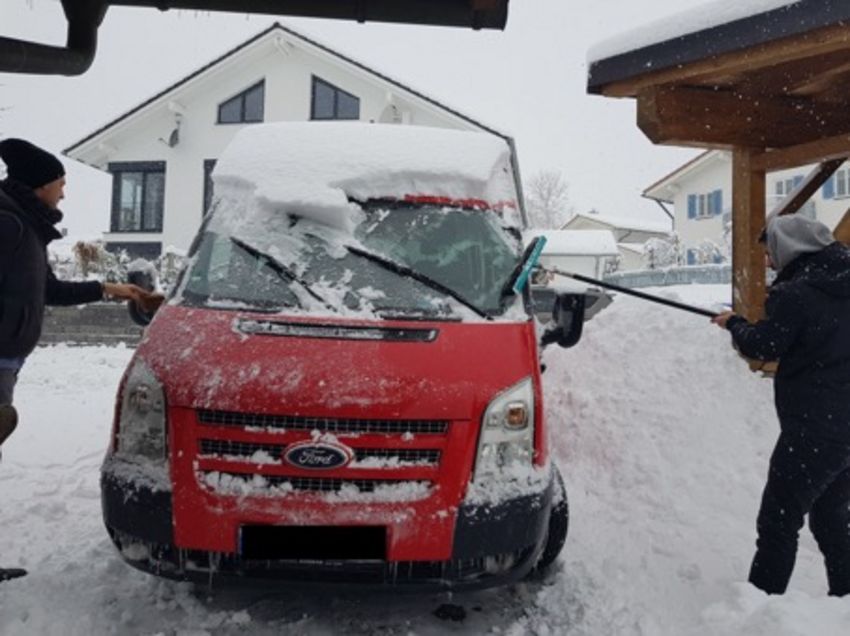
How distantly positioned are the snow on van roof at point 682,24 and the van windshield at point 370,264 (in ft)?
6.39

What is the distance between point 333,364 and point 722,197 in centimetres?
3209

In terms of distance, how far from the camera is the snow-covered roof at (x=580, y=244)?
38156mm

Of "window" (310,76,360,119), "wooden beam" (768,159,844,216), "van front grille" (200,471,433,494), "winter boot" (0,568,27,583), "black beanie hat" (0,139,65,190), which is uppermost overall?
"window" (310,76,360,119)

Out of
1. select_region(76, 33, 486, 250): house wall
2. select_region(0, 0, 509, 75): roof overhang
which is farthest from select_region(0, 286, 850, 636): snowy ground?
select_region(76, 33, 486, 250): house wall

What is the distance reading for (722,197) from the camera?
101 ft

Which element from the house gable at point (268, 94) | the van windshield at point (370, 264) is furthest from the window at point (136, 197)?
the van windshield at point (370, 264)

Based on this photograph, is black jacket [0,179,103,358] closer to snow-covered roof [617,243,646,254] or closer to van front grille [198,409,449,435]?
van front grille [198,409,449,435]

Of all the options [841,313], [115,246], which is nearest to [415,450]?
[841,313]

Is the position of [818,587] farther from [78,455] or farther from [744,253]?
[78,455]

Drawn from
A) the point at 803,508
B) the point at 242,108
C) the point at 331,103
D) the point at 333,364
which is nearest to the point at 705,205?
the point at 331,103

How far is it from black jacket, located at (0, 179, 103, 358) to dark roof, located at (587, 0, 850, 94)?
12.2 feet

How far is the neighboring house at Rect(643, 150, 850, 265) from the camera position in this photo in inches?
1032

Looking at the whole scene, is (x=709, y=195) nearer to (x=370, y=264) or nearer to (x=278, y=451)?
(x=370, y=264)

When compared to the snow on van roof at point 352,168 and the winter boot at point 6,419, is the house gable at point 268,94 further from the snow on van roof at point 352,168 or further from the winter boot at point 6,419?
the winter boot at point 6,419
